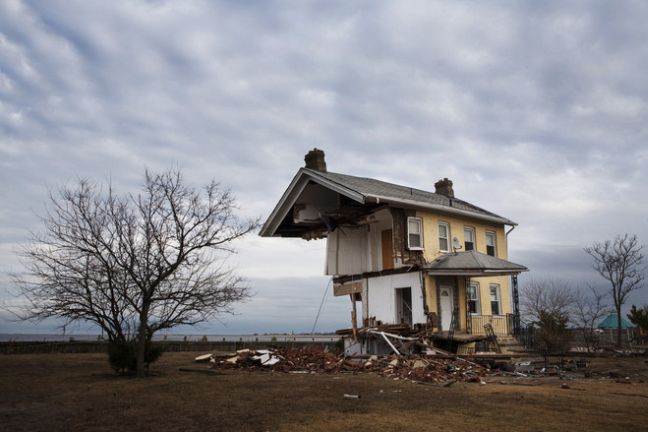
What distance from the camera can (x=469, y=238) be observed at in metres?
26.6

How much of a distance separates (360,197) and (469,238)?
7.97 m

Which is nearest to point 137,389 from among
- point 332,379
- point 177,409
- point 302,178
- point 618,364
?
point 177,409

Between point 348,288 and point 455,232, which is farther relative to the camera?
point 348,288

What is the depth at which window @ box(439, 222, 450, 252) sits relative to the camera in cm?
2483

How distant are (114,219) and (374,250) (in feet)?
40.0

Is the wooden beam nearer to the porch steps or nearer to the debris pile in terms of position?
the debris pile

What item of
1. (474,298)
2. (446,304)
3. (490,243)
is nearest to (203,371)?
(446,304)

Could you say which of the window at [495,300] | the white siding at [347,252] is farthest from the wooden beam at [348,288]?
the window at [495,300]

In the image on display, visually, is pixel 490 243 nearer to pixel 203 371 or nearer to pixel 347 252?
pixel 347 252

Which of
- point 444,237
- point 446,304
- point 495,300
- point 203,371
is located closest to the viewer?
point 203,371

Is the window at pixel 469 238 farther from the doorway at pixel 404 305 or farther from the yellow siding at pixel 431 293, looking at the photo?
the yellow siding at pixel 431 293

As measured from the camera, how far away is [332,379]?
15.8 meters

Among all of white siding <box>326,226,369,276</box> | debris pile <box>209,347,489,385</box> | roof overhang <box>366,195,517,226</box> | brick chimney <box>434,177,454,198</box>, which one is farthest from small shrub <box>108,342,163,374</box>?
brick chimney <box>434,177,454,198</box>

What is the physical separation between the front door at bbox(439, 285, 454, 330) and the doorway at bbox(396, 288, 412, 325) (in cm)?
146
